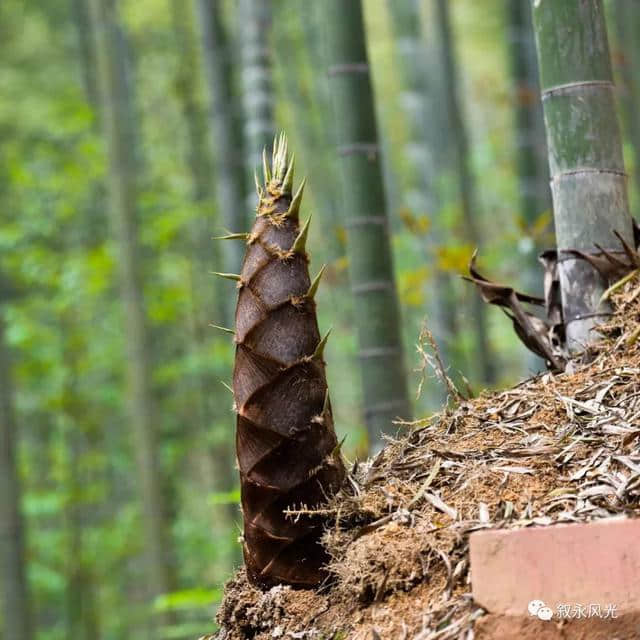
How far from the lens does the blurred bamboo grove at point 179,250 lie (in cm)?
434

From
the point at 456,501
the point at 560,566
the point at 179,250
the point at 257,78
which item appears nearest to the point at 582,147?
the point at 456,501

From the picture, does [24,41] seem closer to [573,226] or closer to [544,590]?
[573,226]

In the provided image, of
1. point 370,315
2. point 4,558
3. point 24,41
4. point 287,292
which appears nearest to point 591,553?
point 287,292

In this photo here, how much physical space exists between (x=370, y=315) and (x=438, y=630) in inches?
61.7

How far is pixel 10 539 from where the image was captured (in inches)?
222

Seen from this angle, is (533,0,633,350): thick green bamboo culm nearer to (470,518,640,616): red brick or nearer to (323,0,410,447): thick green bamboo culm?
(470,518,640,616): red brick

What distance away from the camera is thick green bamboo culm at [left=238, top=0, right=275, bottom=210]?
4.30 meters

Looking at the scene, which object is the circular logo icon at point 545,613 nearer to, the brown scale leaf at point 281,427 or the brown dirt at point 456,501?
the brown dirt at point 456,501

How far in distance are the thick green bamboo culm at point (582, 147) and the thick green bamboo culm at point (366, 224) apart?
93 centimetres

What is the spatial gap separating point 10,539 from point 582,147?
468 centimetres

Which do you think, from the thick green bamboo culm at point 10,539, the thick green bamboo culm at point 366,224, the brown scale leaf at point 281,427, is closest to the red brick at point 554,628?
the brown scale leaf at point 281,427

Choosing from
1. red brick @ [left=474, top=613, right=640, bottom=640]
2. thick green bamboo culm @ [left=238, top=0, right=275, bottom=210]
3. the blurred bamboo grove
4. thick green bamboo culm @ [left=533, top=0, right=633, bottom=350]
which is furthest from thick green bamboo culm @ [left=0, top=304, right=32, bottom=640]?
red brick @ [left=474, top=613, right=640, bottom=640]

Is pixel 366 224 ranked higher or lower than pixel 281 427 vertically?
higher

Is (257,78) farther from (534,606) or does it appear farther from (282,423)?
(534,606)
